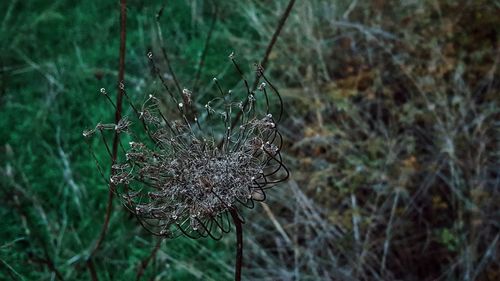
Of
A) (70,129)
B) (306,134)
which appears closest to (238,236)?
(306,134)

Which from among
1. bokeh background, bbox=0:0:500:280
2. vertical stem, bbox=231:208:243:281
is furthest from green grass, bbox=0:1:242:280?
vertical stem, bbox=231:208:243:281

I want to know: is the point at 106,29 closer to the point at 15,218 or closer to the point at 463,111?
the point at 15,218

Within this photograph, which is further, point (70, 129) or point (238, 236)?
point (70, 129)

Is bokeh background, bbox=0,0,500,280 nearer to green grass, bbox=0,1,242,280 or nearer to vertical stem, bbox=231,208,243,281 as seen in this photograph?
green grass, bbox=0,1,242,280

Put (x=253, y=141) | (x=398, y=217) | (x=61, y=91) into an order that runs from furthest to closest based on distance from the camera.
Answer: (x=61, y=91), (x=398, y=217), (x=253, y=141)

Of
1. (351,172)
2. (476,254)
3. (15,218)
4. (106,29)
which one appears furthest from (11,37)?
(476,254)

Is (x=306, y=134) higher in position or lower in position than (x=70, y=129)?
lower

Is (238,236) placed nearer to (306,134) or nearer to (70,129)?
(306,134)

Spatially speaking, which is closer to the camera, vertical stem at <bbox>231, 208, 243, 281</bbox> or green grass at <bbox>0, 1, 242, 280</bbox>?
vertical stem at <bbox>231, 208, 243, 281</bbox>
